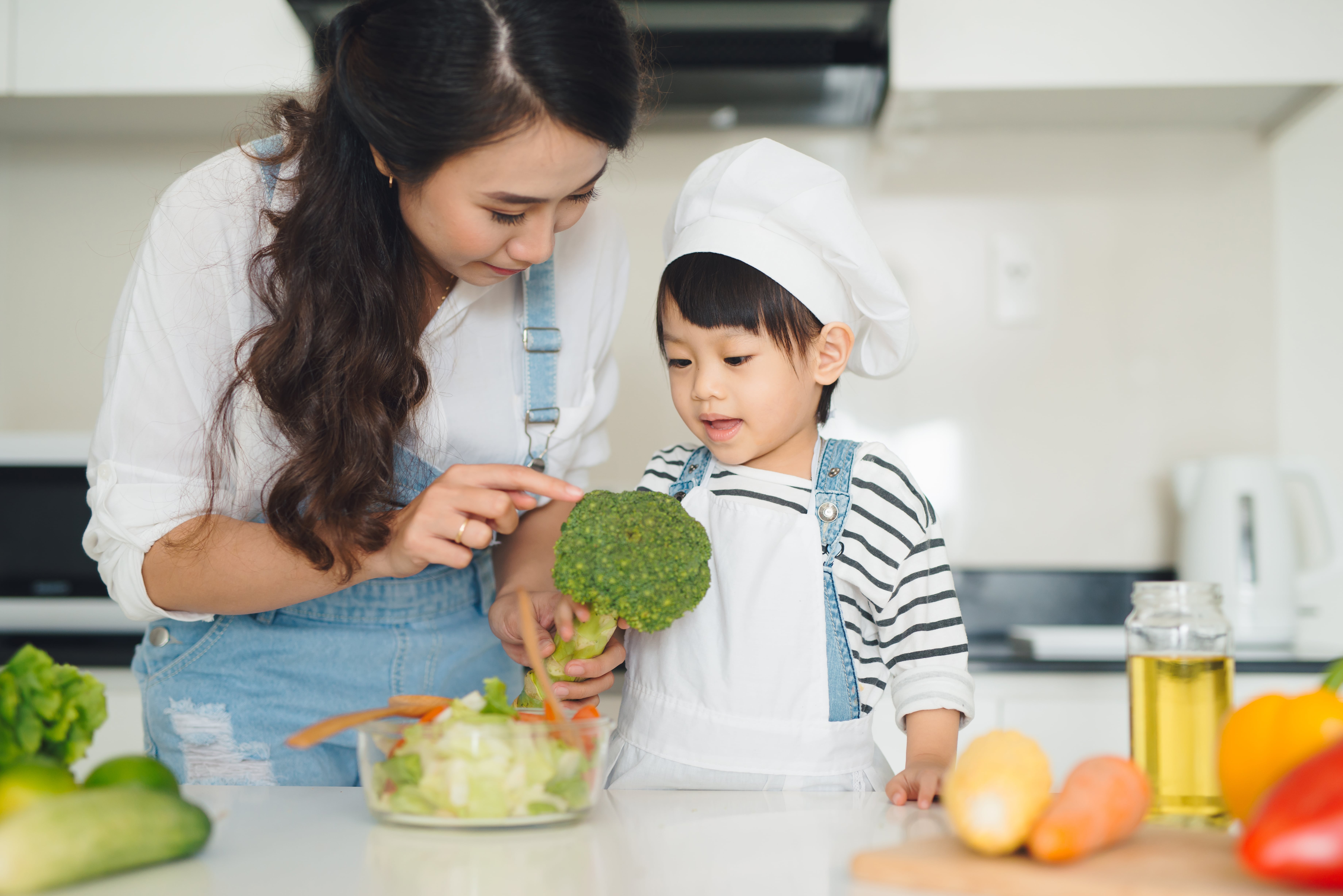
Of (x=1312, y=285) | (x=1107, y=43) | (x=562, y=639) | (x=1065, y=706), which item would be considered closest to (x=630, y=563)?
(x=562, y=639)

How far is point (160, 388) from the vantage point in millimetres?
1054

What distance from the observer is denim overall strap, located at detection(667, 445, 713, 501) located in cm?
128

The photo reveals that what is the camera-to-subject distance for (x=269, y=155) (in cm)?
116

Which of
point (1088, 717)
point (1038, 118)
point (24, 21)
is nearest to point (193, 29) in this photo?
point (24, 21)

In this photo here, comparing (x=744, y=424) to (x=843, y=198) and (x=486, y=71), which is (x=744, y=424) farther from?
(x=486, y=71)

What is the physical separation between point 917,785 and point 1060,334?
1.70 m

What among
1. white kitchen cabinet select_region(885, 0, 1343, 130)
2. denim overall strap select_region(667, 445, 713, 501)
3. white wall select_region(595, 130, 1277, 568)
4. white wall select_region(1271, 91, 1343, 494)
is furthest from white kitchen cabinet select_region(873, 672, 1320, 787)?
→ white kitchen cabinet select_region(885, 0, 1343, 130)

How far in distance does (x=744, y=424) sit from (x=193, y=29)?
163 centimetres

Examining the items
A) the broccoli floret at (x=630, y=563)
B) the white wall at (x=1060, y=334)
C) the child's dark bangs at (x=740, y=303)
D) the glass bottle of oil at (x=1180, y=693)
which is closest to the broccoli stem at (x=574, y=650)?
the broccoli floret at (x=630, y=563)

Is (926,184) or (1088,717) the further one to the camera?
(926,184)

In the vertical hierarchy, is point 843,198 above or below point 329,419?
above

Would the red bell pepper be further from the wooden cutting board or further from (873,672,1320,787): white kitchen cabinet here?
(873,672,1320,787): white kitchen cabinet

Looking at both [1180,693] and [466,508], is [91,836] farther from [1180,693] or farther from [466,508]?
[1180,693]

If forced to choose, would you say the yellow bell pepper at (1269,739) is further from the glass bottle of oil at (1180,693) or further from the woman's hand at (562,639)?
the woman's hand at (562,639)
